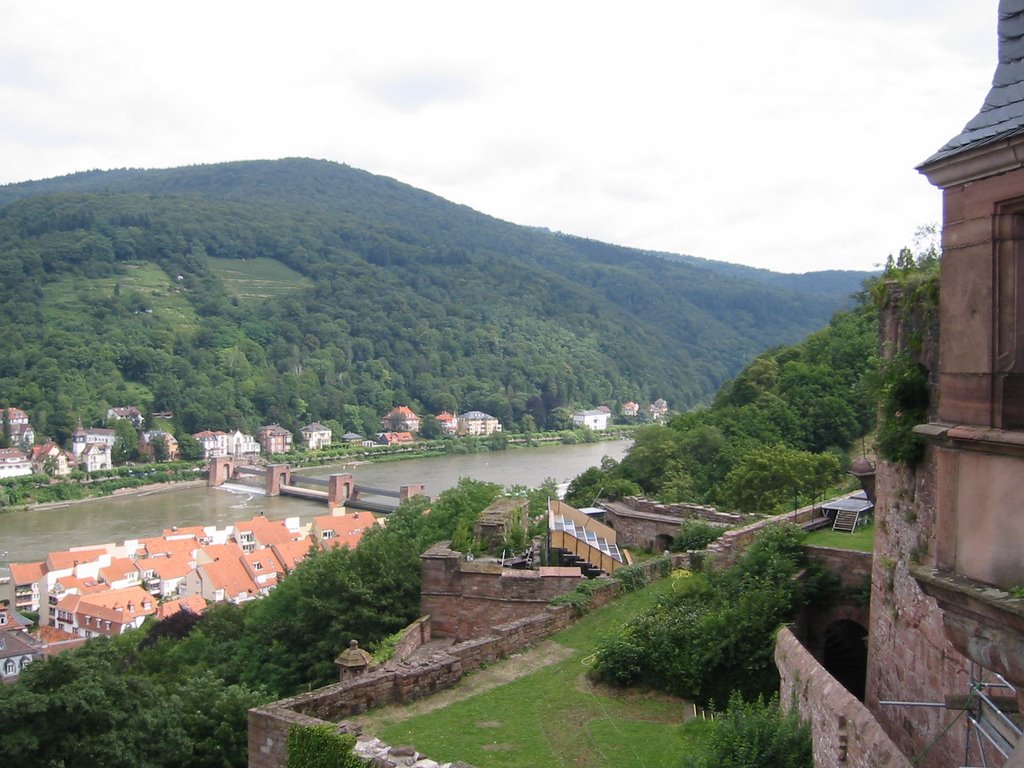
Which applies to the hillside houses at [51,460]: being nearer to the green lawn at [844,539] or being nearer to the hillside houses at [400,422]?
the hillside houses at [400,422]

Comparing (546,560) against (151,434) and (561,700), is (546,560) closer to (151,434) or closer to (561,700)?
(561,700)

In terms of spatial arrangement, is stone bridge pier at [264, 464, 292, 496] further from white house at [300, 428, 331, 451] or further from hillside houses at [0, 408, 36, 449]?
hillside houses at [0, 408, 36, 449]

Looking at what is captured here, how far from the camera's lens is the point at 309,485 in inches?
3686

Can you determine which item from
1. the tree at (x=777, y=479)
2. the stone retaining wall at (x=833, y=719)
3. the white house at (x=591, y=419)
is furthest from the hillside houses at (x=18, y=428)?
the stone retaining wall at (x=833, y=719)

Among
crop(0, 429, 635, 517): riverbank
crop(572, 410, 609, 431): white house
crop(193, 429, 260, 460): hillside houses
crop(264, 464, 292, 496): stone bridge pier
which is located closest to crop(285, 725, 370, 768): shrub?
crop(264, 464, 292, 496): stone bridge pier

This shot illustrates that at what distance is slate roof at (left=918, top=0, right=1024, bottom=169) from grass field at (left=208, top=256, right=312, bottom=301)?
561 ft

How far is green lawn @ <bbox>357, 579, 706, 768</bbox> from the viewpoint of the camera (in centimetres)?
787

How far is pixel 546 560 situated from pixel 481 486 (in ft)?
18.1

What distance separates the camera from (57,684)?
646 inches

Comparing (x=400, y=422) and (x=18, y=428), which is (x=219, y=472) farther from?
(x=400, y=422)

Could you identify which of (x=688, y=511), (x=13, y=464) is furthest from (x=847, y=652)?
(x=13, y=464)

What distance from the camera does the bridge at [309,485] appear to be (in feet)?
250

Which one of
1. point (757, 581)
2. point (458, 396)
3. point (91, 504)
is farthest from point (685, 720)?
point (458, 396)

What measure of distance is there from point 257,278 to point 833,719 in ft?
618
